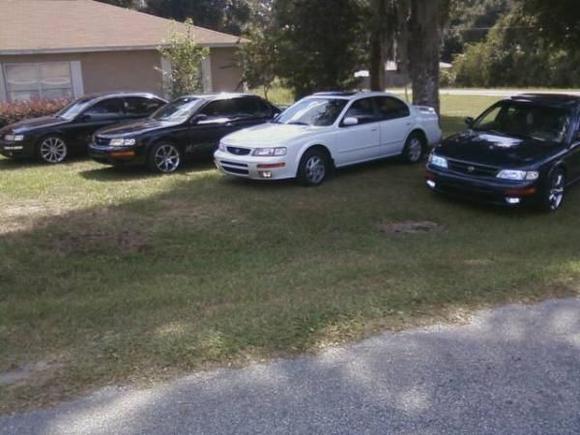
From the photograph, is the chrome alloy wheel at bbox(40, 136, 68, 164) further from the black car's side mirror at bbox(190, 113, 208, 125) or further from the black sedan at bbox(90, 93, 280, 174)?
the black car's side mirror at bbox(190, 113, 208, 125)

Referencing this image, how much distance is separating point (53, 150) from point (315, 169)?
19.7 ft

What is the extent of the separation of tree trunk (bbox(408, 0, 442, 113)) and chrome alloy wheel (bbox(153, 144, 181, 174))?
19.5ft

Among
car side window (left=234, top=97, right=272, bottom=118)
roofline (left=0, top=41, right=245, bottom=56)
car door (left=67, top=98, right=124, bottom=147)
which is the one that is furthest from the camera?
roofline (left=0, top=41, right=245, bottom=56)

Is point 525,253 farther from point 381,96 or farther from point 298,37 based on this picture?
point 298,37

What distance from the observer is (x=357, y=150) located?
11.3 meters

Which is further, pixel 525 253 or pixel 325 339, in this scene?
pixel 525 253

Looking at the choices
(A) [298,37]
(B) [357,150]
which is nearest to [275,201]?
(B) [357,150]

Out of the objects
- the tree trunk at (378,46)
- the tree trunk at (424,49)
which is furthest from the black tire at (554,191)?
the tree trunk at (378,46)

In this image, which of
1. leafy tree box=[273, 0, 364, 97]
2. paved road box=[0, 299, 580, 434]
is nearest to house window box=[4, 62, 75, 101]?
leafy tree box=[273, 0, 364, 97]

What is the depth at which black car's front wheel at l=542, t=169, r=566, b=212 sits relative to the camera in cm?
898

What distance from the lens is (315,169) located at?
10641 mm

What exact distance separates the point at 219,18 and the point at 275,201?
48697 millimetres

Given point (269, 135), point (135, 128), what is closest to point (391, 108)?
point (269, 135)

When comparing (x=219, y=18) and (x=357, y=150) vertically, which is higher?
(x=219, y=18)
